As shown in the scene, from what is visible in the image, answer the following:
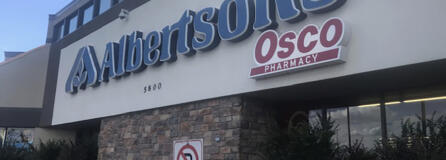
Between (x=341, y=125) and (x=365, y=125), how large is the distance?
2.01 feet

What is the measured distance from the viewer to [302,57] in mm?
8266

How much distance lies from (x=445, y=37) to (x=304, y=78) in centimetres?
256

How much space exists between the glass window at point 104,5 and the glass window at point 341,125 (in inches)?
389

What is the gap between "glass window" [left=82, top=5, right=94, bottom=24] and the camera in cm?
1788

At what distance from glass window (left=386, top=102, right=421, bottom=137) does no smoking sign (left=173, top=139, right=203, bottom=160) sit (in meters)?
3.92

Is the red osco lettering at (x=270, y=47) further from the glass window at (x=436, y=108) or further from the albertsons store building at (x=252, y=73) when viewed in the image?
the glass window at (x=436, y=108)

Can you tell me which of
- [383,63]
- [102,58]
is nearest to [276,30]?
[383,63]

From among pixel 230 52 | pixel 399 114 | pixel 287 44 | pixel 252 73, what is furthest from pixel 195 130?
pixel 399 114

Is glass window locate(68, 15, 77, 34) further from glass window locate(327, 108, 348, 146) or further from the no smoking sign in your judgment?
glass window locate(327, 108, 348, 146)

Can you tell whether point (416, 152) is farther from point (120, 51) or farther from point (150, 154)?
point (120, 51)

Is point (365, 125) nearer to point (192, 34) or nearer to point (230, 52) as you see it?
point (230, 52)

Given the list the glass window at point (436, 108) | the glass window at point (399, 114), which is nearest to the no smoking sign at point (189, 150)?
the glass window at point (399, 114)

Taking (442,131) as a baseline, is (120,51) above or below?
above

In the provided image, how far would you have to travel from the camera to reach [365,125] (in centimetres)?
956
